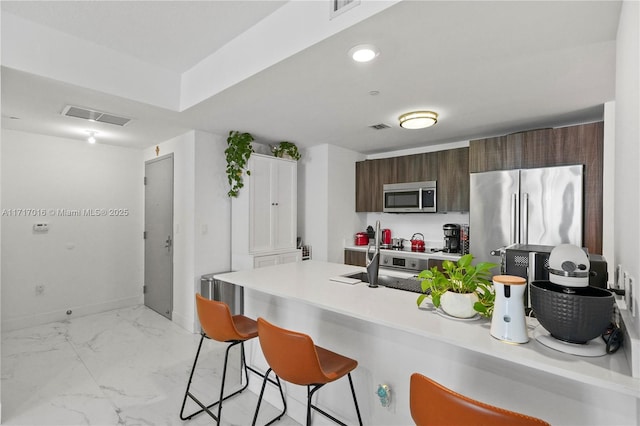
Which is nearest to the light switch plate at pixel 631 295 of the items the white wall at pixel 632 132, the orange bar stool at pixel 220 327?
the white wall at pixel 632 132

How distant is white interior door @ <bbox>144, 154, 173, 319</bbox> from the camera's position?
4.16 m

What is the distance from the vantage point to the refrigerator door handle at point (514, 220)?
3129mm

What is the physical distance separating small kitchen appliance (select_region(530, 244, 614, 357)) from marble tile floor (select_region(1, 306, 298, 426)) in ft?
5.55

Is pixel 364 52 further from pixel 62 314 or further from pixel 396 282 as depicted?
pixel 62 314

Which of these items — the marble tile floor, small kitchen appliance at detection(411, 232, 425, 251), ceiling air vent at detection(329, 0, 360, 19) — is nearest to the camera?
ceiling air vent at detection(329, 0, 360, 19)

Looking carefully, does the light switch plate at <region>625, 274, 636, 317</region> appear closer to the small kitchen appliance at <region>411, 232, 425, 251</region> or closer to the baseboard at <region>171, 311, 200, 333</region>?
the small kitchen appliance at <region>411, 232, 425, 251</region>

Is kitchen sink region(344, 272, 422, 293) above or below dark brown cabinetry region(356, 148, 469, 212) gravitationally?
A: below

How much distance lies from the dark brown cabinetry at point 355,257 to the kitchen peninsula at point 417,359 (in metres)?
2.10

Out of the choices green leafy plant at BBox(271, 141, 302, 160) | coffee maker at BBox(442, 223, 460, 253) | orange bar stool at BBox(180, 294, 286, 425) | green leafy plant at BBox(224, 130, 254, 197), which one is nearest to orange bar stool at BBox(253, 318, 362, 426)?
orange bar stool at BBox(180, 294, 286, 425)

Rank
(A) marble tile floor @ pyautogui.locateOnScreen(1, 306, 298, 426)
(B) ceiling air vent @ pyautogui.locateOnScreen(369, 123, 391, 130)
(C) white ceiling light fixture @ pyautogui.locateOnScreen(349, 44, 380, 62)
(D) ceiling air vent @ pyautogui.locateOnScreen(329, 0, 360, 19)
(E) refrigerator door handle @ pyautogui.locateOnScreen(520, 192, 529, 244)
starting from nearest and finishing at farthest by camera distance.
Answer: (D) ceiling air vent @ pyautogui.locateOnScreen(329, 0, 360, 19)
(C) white ceiling light fixture @ pyautogui.locateOnScreen(349, 44, 380, 62)
(A) marble tile floor @ pyautogui.locateOnScreen(1, 306, 298, 426)
(E) refrigerator door handle @ pyautogui.locateOnScreen(520, 192, 529, 244)
(B) ceiling air vent @ pyautogui.locateOnScreen(369, 123, 391, 130)

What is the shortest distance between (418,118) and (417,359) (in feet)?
7.45

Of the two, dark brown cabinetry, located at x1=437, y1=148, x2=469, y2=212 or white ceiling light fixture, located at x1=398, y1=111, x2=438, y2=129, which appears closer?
white ceiling light fixture, located at x1=398, y1=111, x2=438, y2=129

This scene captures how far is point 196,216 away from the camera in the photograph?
3.71 meters

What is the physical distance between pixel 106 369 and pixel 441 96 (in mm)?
3728
